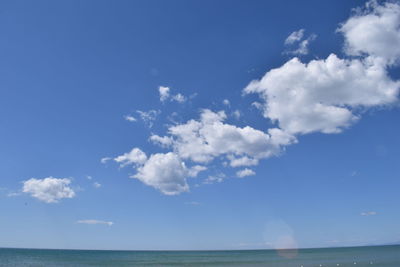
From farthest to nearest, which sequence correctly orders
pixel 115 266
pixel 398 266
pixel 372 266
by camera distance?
pixel 115 266, pixel 372 266, pixel 398 266

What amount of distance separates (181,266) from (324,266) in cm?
2762

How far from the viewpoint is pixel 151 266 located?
6881cm

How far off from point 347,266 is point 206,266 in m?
26.1

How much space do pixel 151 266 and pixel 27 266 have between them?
79.5ft

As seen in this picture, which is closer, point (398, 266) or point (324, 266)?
point (398, 266)

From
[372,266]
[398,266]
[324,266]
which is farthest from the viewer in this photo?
[324,266]

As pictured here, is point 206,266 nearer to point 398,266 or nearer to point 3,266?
point 398,266

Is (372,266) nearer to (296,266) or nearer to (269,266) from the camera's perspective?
(296,266)

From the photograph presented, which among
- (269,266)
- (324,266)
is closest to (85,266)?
(269,266)

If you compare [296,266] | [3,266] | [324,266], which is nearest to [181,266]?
[296,266]

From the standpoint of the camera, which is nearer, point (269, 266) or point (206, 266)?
point (269, 266)

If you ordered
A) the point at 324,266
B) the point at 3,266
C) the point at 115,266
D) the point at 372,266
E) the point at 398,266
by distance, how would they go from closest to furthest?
the point at 398,266 < the point at 372,266 < the point at 324,266 < the point at 3,266 < the point at 115,266

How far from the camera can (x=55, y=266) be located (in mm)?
65000

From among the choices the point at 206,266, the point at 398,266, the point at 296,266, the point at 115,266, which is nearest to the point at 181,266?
the point at 206,266
